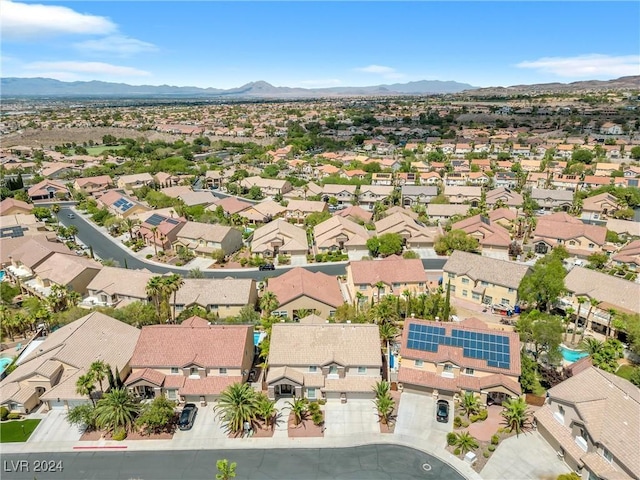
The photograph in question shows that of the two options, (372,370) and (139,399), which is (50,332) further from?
(372,370)

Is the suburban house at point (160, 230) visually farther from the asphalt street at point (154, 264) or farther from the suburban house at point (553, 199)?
the suburban house at point (553, 199)

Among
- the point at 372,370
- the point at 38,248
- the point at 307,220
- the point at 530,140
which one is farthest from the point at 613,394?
the point at 530,140

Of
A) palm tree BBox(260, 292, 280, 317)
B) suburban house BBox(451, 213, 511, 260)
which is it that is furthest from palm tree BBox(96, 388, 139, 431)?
suburban house BBox(451, 213, 511, 260)

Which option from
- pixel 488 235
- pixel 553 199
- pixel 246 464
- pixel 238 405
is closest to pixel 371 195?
pixel 488 235

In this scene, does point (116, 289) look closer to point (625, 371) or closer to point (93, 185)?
point (625, 371)

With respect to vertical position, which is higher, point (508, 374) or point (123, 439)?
point (508, 374)

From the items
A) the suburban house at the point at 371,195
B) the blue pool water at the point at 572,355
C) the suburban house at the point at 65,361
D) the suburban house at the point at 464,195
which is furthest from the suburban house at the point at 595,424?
the suburban house at the point at 371,195

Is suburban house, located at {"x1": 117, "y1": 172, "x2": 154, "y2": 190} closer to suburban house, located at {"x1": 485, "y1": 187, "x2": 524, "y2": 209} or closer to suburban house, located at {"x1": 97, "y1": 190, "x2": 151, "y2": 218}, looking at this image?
suburban house, located at {"x1": 97, "y1": 190, "x2": 151, "y2": 218}
